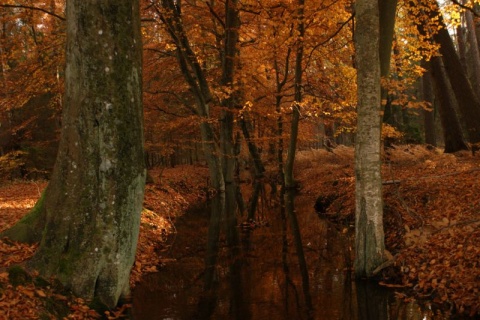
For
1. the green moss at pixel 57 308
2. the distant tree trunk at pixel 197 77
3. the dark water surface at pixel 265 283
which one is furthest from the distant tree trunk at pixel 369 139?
the distant tree trunk at pixel 197 77

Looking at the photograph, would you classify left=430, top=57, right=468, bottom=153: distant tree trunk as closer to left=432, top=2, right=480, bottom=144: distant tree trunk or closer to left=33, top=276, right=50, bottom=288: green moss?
left=432, top=2, right=480, bottom=144: distant tree trunk

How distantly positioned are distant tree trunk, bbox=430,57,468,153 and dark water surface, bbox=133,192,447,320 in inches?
223

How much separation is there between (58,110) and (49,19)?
4.89 meters

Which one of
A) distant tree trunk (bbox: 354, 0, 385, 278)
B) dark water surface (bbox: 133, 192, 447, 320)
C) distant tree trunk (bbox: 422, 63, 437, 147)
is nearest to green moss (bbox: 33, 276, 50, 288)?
dark water surface (bbox: 133, 192, 447, 320)

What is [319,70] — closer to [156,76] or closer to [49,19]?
[156,76]

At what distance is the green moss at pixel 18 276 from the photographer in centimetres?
498

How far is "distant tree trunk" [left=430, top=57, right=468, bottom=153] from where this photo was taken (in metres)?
13.6

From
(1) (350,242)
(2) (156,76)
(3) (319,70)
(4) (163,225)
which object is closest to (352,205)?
(1) (350,242)

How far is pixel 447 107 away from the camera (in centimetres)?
1370

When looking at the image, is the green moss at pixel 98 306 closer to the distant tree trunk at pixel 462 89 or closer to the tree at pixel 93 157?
the tree at pixel 93 157

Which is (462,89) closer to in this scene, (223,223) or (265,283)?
(223,223)

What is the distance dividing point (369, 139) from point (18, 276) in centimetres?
572

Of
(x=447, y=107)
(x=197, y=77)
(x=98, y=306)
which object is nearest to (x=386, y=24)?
(x=447, y=107)

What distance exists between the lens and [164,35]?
19.4m
